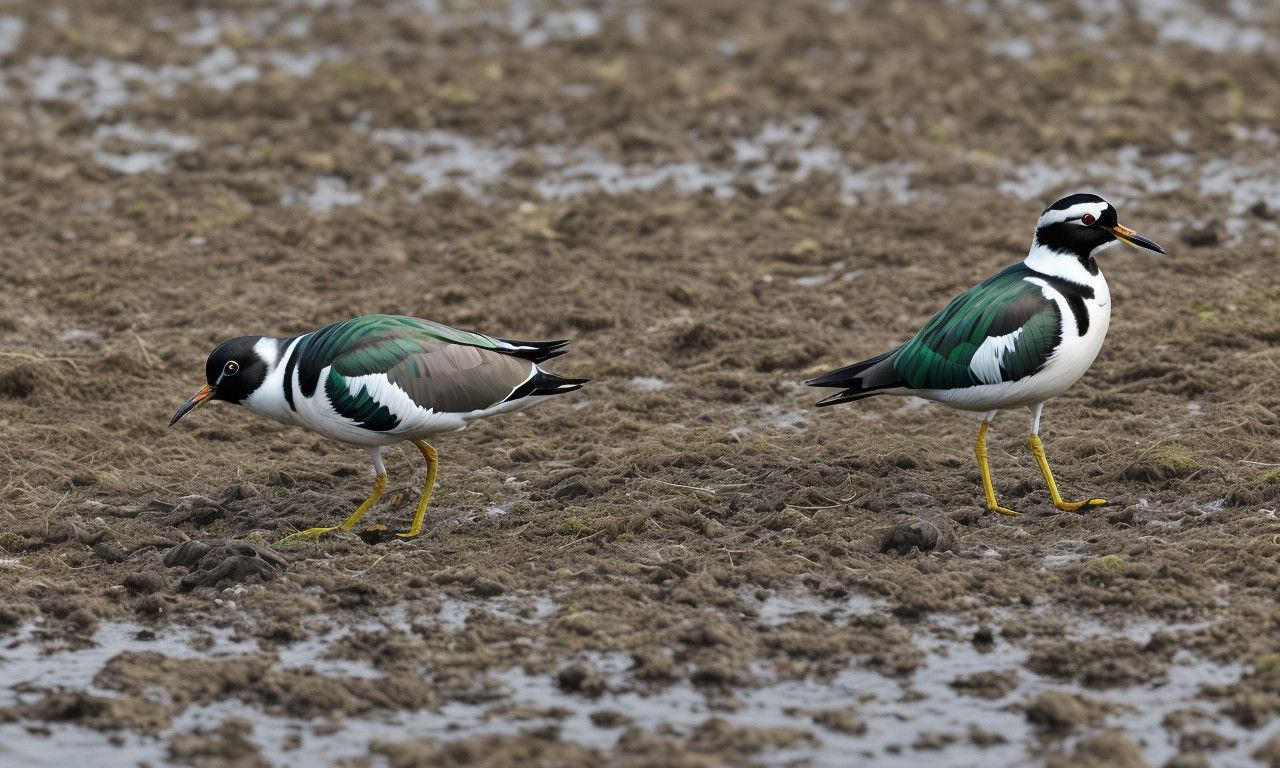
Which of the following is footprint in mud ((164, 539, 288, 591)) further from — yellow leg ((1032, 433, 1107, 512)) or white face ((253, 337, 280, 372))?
yellow leg ((1032, 433, 1107, 512))

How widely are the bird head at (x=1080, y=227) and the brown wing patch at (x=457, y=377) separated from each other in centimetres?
305

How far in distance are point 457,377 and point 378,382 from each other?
1.56 ft

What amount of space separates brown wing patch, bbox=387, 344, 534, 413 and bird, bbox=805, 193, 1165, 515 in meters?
2.16

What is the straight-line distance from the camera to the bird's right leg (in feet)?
28.4

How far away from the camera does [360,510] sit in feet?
29.1

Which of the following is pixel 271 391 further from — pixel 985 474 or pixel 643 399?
pixel 985 474

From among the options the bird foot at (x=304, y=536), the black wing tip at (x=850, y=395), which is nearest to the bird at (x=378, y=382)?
the bird foot at (x=304, y=536)

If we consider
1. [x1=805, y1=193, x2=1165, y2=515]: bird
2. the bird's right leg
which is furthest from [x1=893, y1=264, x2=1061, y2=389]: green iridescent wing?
the bird's right leg

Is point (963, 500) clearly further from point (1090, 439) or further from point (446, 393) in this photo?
point (446, 393)

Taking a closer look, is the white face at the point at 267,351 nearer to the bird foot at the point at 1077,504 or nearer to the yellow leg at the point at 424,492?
the yellow leg at the point at 424,492

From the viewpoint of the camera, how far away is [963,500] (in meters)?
8.98

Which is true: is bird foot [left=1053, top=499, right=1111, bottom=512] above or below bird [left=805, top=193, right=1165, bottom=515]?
below

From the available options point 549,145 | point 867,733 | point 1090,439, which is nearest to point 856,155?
point 549,145

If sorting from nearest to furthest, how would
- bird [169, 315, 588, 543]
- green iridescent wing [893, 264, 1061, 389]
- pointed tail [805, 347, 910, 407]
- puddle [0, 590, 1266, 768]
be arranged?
puddle [0, 590, 1266, 768]
green iridescent wing [893, 264, 1061, 389]
bird [169, 315, 588, 543]
pointed tail [805, 347, 910, 407]
